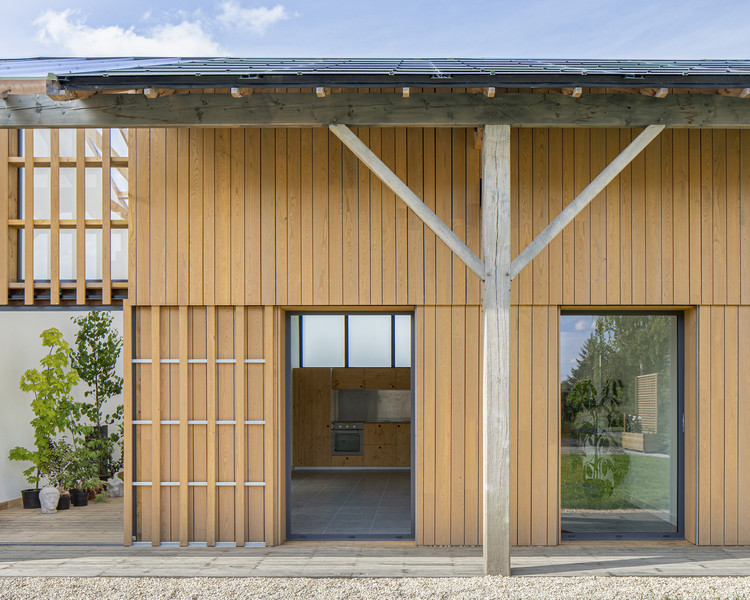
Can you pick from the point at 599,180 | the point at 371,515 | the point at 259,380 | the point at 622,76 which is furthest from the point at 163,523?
the point at 622,76

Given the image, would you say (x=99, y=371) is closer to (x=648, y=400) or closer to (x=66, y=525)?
(x=66, y=525)

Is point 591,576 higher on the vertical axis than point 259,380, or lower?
lower

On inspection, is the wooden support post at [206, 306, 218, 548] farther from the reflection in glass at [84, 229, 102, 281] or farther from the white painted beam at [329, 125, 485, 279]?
Result: the white painted beam at [329, 125, 485, 279]

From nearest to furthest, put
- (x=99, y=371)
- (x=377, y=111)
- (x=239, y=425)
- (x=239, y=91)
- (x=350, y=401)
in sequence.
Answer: (x=239, y=91), (x=377, y=111), (x=239, y=425), (x=99, y=371), (x=350, y=401)

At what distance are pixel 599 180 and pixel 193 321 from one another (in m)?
3.52

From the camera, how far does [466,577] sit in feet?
17.1

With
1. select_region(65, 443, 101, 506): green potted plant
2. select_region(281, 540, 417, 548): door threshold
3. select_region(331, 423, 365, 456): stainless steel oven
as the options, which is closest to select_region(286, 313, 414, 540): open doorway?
select_region(331, 423, 365, 456): stainless steel oven

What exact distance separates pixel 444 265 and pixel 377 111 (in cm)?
150

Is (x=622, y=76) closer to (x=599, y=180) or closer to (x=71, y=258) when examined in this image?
(x=599, y=180)

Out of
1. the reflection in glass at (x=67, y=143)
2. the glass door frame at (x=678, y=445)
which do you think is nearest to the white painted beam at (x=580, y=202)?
the glass door frame at (x=678, y=445)

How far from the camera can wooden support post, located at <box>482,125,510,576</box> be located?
17.2ft

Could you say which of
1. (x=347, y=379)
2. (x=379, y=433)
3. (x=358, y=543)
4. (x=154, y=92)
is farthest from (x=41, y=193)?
(x=379, y=433)

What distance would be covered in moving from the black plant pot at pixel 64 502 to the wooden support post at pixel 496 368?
16.4ft

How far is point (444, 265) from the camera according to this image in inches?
248
